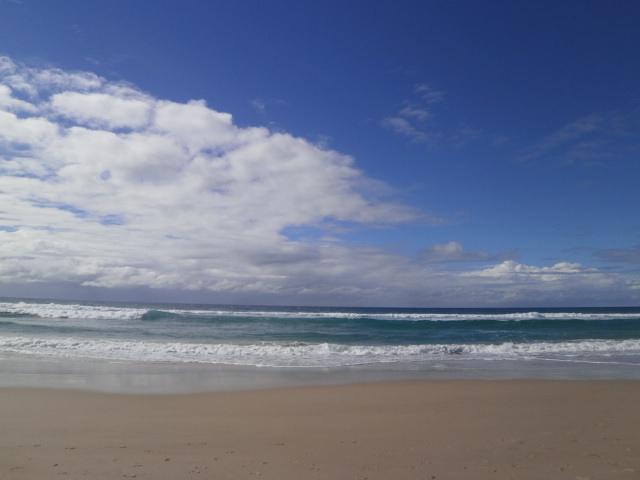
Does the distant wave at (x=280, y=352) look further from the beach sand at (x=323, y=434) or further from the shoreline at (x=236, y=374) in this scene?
the beach sand at (x=323, y=434)

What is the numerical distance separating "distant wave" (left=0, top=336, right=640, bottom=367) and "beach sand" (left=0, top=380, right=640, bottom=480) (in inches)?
221

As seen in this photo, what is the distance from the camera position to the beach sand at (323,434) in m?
4.99

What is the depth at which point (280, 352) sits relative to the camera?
1716 cm

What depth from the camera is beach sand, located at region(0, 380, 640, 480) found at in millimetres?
4988

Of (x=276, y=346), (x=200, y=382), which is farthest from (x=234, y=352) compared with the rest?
(x=200, y=382)

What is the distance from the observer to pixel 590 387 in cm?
1024

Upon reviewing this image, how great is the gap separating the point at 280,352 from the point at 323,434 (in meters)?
11.1

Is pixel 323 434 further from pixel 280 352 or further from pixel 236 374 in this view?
pixel 280 352

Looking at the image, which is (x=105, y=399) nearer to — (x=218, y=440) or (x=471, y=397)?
(x=218, y=440)

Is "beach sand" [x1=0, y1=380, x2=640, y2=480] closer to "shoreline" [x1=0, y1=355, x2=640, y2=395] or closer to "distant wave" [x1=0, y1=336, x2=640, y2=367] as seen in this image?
"shoreline" [x1=0, y1=355, x2=640, y2=395]

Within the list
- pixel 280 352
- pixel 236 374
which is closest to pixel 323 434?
pixel 236 374

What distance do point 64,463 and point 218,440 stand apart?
2.00m

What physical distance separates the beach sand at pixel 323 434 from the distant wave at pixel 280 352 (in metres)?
5.61

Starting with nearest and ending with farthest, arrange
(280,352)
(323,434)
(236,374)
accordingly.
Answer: (323,434)
(236,374)
(280,352)
